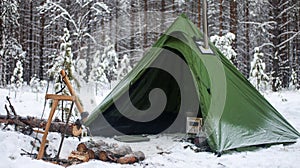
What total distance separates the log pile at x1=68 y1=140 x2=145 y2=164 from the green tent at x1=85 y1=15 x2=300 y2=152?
1.12m

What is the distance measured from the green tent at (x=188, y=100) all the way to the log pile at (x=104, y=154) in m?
1.12

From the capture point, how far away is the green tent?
14.3 feet

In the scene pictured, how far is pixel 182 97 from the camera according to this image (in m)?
6.35

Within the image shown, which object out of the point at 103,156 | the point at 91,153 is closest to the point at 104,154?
the point at 103,156

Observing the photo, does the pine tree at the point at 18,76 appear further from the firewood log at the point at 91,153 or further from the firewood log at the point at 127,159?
the firewood log at the point at 127,159

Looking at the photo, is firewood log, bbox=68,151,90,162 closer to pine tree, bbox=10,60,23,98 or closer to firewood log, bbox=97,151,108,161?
firewood log, bbox=97,151,108,161

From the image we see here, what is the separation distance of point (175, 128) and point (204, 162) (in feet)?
8.54

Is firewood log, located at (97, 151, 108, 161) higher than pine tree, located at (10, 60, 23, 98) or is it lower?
lower

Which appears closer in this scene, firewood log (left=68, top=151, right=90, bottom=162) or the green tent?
Result: firewood log (left=68, top=151, right=90, bottom=162)

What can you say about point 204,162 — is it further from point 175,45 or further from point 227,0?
point 227,0

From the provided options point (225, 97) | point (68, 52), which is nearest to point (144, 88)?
point (225, 97)

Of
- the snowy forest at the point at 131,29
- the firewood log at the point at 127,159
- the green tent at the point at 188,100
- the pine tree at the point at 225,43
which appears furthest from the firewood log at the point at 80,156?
the snowy forest at the point at 131,29

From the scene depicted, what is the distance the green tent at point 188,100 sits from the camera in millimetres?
4344

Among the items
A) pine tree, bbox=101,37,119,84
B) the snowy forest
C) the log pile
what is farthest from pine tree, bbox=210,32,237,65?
the log pile
